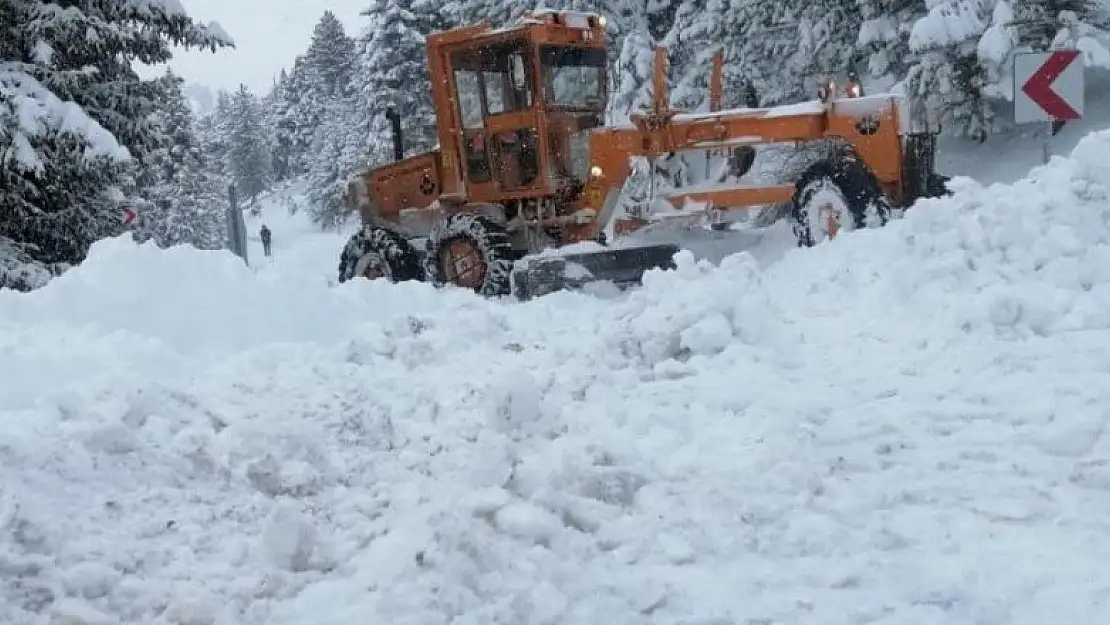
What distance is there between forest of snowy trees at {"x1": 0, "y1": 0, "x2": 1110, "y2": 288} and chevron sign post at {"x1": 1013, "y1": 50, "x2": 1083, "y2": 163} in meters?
3.14

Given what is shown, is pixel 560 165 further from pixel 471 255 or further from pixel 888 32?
pixel 888 32

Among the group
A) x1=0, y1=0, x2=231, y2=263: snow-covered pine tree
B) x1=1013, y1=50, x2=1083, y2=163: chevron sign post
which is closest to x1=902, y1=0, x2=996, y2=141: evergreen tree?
x1=1013, y1=50, x2=1083, y2=163: chevron sign post

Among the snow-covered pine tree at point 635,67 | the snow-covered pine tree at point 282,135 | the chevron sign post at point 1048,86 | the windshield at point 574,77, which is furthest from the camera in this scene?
the snow-covered pine tree at point 282,135

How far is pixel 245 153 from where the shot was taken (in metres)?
102

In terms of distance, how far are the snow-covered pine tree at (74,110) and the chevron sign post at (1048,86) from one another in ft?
30.5

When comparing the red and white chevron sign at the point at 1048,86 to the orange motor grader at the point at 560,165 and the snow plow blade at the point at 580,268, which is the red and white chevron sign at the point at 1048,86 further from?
the snow plow blade at the point at 580,268

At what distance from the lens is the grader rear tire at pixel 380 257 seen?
514 inches

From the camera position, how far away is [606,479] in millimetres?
4375

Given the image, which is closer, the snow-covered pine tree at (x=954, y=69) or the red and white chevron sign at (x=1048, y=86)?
the red and white chevron sign at (x=1048, y=86)

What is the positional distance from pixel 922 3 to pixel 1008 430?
14.7 metres

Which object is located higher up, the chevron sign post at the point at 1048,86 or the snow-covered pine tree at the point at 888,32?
the snow-covered pine tree at the point at 888,32

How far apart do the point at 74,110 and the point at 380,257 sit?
3871mm

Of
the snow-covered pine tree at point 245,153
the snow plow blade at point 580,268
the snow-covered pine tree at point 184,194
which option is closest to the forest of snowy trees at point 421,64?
the snow plow blade at point 580,268

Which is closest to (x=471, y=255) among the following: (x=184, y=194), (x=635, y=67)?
(x=635, y=67)
